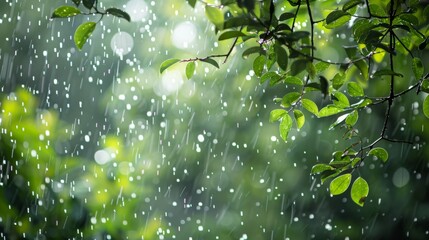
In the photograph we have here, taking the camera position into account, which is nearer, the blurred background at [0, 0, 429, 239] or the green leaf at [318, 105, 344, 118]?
the green leaf at [318, 105, 344, 118]

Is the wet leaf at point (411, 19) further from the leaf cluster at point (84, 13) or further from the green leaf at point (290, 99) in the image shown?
the leaf cluster at point (84, 13)

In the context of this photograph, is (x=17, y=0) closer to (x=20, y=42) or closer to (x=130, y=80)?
(x=20, y=42)

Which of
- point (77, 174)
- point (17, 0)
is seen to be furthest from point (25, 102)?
point (17, 0)

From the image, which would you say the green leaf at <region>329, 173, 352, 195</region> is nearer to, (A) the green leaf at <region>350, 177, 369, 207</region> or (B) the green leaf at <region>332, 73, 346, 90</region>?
(A) the green leaf at <region>350, 177, 369, 207</region>

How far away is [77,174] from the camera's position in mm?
2361

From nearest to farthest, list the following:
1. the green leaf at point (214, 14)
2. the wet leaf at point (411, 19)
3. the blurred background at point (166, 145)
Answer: the green leaf at point (214, 14)
the wet leaf at point (411, 19)
the blurred background at point (166, 145)

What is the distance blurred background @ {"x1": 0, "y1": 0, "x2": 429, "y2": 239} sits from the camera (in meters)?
1.46

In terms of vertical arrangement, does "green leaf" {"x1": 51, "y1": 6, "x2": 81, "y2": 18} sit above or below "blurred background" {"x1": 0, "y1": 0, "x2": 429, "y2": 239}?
above

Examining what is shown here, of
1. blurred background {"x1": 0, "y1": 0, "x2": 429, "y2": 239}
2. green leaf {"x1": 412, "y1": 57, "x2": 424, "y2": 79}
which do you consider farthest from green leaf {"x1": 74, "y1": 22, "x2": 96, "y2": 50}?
blurred background {"x1": 0, "y1": 0, "x2": 429, "y2": 239}

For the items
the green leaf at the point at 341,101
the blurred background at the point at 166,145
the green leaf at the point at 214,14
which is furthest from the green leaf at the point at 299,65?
the blurred background at the point at 166,145

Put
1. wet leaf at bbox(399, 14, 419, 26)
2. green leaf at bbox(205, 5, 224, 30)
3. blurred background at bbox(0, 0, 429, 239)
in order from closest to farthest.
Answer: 1. green leaf at bbox(205, 5, 224, 30)
2. wet leaf at bbox(399, 14, 419, 26)
3. blurred background at bbox(0, 0, 429, 239)

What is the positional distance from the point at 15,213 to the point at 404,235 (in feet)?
5.17

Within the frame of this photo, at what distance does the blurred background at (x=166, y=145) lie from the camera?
1459 mm

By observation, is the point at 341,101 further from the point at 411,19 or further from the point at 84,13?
the point at 84,13
